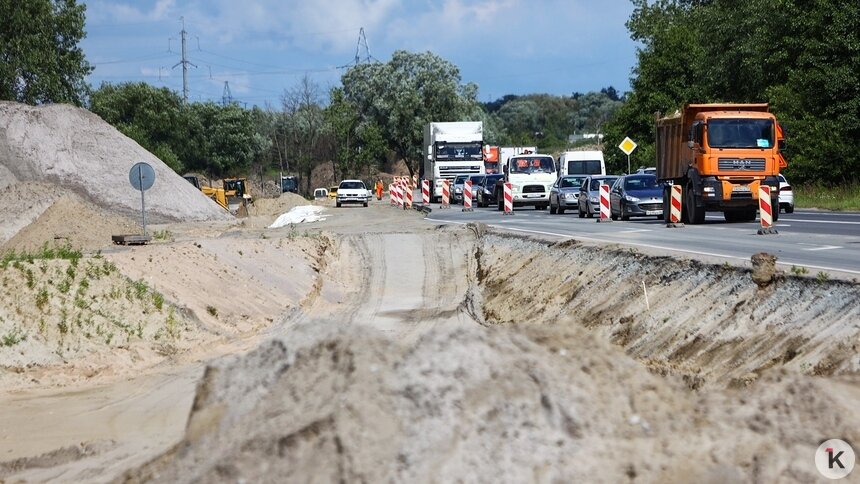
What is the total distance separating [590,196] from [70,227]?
54.4 ft

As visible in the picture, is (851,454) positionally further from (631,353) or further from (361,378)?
(631,353)

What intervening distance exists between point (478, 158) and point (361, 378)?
5719 centimetres

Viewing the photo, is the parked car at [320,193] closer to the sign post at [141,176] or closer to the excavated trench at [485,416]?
the sign post at [141,176]

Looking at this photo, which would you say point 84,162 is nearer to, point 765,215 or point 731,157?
point 731,157

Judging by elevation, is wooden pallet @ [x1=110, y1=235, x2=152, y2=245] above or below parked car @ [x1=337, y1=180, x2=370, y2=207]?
above

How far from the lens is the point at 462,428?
6562 mm

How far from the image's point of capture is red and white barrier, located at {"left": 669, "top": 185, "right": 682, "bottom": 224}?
30.1 metres

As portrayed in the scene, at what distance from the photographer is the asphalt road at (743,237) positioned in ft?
54.5

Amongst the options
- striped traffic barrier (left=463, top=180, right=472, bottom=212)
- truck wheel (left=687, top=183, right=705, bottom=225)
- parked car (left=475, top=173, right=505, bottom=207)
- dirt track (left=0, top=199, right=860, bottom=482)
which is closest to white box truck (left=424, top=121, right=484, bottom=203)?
parked car (left=475, top=173, right=505, bottom=207)

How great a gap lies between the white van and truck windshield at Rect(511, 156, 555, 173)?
2.06 meters

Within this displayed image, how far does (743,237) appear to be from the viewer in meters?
23.2

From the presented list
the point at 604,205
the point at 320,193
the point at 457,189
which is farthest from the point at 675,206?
the point at 320,193

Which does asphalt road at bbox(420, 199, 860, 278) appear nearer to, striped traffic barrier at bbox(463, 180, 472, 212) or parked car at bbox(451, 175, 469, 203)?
striped traffic barrier at bbox(463, 180, 472, 212)

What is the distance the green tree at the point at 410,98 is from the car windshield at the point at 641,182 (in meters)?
72.1
